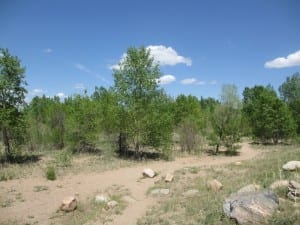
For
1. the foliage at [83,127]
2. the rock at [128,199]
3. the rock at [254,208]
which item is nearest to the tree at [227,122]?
the foliage at [83,127]

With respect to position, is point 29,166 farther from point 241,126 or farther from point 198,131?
point 241,126

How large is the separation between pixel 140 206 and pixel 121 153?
15.0 metres

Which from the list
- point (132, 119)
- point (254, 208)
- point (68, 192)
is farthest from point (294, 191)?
point (132, 119)

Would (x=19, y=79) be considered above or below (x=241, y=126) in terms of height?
above

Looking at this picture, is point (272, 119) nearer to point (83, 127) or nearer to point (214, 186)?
point (83, 127)

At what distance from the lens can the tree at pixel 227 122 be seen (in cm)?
3058

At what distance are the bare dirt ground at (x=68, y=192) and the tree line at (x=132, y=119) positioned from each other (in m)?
4.73

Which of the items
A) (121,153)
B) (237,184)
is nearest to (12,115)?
(121,153)

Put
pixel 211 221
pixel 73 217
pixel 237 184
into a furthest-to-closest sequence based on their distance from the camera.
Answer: pixel 237 184, pixel 73 217, pixel 211 221

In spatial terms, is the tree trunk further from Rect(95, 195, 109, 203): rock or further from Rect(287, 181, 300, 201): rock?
Rect(287, 181, 300, 201): rock

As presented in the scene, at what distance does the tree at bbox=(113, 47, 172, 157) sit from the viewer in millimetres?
26125

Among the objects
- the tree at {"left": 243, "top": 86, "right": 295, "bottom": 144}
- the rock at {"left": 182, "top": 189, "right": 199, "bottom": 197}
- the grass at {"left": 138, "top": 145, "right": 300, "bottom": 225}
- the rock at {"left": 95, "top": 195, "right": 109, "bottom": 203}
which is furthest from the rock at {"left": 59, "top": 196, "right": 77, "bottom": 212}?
the tree at {"left": 243, "top": 86, "right": 295, "bottom": 144}

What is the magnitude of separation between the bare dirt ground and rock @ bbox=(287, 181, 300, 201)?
542 centimetres

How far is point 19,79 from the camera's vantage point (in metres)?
23.3
